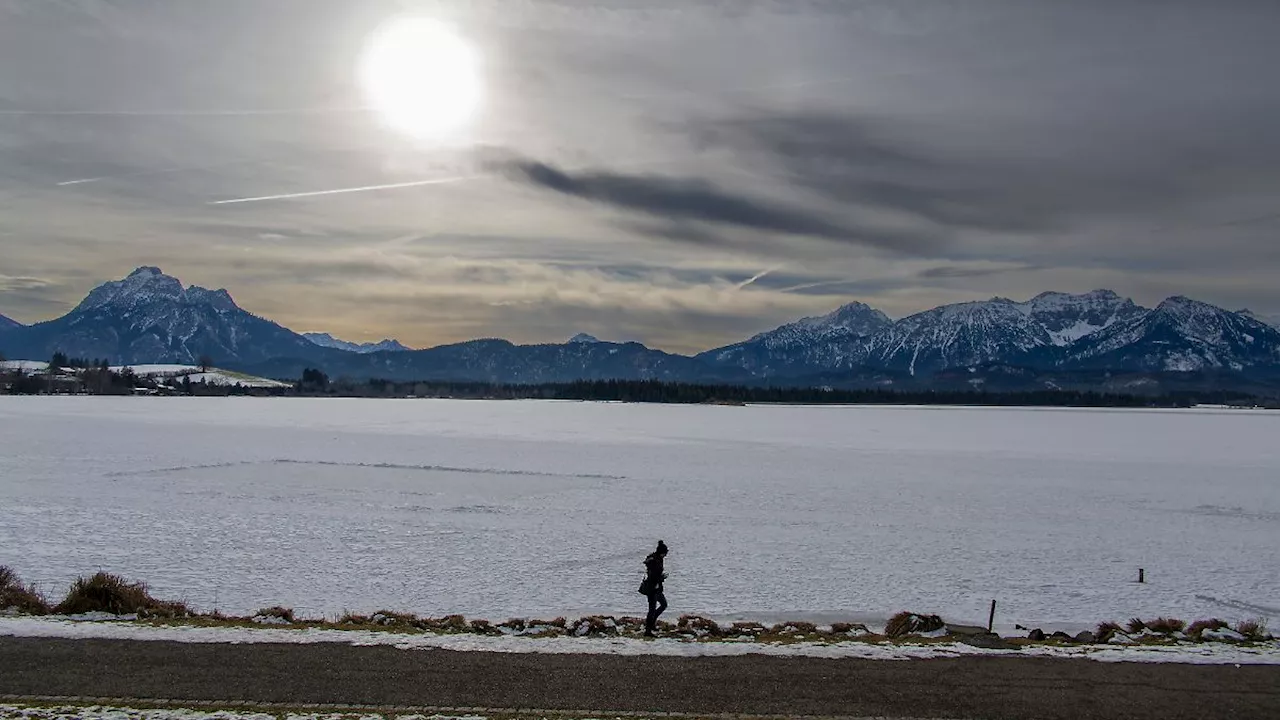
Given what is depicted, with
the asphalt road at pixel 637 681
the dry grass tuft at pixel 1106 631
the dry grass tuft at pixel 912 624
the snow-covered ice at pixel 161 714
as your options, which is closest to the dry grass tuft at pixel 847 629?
the dry grass tuft at pixel 912 624

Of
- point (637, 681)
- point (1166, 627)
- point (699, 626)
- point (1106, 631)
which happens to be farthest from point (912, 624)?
point (637, 681)

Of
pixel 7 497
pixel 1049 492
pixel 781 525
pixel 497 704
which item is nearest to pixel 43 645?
pixel 497 704

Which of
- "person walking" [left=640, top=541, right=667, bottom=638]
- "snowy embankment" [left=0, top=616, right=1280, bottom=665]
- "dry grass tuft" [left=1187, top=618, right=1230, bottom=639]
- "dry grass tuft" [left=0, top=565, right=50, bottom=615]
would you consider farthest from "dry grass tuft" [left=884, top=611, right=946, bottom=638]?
"dry grass tuft" [left=0, top=565, right=50, bottom=615]

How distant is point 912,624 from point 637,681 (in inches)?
267

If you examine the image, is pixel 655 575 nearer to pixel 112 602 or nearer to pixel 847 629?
pixel 847 629

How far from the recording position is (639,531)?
31031mm

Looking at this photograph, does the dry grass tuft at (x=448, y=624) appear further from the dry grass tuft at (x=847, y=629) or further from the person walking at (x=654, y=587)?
the dry grass tuft at (x=847, y=629)

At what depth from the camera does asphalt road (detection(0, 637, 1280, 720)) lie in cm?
1169

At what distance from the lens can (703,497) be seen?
A: 4103cm

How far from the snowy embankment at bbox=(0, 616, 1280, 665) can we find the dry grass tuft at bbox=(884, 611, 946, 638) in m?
1.44

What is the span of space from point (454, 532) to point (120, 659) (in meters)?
17.3

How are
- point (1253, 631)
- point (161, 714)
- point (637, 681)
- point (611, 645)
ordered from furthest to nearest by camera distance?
point (1253, 631)
point (611, 645)
point (637, 681)
point (161, 714)

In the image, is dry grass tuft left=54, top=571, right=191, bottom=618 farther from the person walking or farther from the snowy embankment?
the person walking

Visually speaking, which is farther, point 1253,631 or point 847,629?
point 847,629
